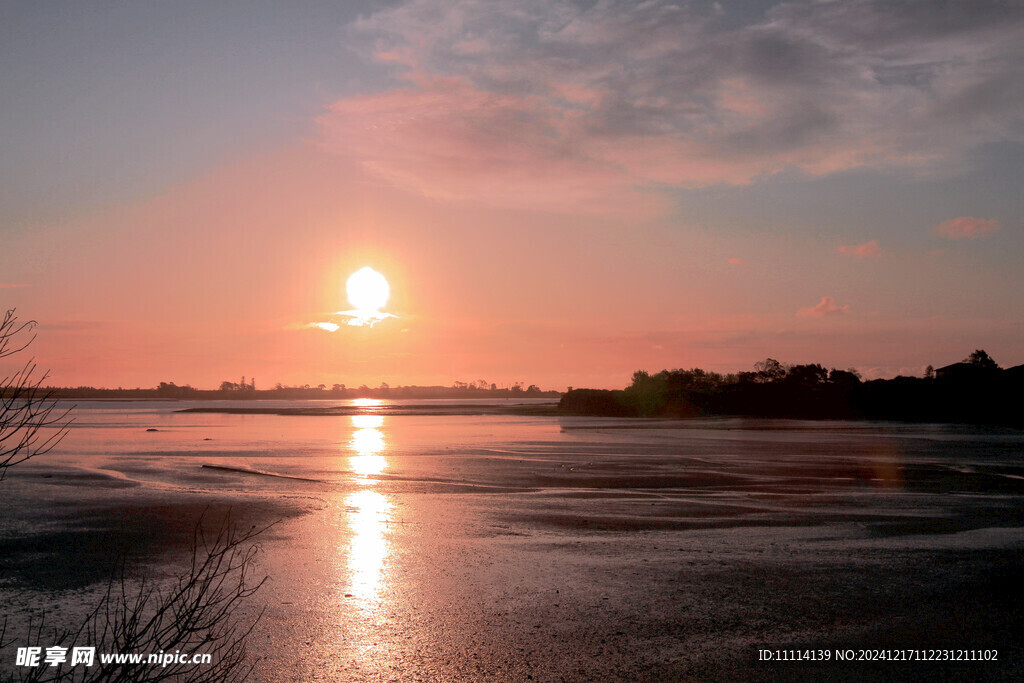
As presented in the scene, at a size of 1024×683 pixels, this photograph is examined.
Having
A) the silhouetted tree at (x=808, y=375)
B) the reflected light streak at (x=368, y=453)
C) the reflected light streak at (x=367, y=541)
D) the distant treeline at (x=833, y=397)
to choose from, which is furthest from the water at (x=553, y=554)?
the silhouetted tree at (x=808, y=375)

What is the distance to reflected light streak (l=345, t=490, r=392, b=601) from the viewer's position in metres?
11.3

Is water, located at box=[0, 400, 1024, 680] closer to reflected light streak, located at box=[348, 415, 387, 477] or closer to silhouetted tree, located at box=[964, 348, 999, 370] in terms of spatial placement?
reflected light streak, located at box=[348, 415, 387, 477]

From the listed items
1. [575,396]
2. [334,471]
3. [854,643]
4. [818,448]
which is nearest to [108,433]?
[334,471]

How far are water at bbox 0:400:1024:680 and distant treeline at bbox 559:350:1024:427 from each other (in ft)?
165

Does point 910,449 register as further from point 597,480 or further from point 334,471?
point 334,471

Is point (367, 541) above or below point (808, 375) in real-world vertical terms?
below

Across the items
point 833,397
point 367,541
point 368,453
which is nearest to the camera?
point 367,541

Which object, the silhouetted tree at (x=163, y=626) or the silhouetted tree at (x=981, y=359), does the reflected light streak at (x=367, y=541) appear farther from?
the silhouetted tree at (x=981, y=359)

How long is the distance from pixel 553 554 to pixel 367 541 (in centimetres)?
356

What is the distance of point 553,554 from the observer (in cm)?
1311

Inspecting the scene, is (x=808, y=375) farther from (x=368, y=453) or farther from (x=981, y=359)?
(x=368, y=453)

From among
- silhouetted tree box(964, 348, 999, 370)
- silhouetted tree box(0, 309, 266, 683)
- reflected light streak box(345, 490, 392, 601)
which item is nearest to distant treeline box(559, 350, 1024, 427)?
silhouetted tree box(964, 348, 999, 370)

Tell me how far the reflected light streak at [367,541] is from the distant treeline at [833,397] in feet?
193

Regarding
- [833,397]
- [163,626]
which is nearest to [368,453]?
[163,626]
